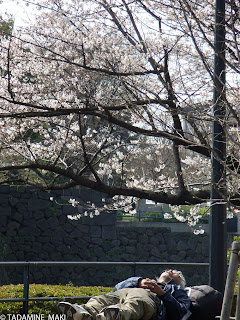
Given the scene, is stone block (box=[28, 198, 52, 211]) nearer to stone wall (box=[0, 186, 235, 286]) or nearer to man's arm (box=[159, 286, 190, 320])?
stone wall (box=[0, 186, 235, 286])

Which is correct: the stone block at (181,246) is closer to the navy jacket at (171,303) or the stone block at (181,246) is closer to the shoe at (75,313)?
the navy jacket at (171,303)

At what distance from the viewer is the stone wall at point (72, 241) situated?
20047 mm

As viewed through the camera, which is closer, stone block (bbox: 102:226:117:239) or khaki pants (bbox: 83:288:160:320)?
khaki pants (bbox: 83:288:160:320)

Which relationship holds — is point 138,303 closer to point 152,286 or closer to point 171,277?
point 152,286

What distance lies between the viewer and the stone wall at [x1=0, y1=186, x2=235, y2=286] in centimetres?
2005

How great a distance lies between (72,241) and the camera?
68.8 feet

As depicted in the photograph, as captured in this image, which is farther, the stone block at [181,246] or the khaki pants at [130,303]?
the stone block at [181,246]

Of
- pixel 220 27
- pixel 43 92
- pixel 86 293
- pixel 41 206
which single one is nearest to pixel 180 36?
pixel 220 27

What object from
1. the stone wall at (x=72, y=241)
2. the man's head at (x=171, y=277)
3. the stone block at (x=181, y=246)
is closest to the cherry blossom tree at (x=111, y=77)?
the man's head at (x=171, y=277)

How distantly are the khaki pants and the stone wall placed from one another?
15412mm

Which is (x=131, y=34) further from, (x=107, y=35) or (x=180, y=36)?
(x=180, y=36)

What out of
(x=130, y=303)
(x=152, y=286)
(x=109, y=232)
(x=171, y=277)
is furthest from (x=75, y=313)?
(x=109, y=232)

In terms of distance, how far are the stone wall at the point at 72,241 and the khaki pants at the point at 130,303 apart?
1541cm

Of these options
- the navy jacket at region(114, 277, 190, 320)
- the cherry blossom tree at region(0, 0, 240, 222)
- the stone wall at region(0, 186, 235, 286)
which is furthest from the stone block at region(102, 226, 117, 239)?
A: the navy jacket at region(114, 277, 190, 320)
